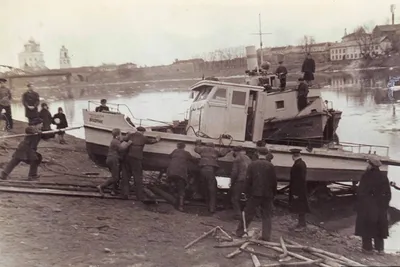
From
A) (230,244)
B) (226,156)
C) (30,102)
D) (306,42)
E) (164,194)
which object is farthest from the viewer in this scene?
(306,42)

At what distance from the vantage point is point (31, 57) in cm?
689

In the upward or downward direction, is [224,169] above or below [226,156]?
below

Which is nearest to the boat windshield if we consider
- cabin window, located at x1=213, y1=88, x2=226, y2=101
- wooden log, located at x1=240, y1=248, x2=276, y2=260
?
cabin window, located at x1=213, y1=88, x2=226, y2=101

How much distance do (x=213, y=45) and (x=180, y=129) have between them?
7.24 ft

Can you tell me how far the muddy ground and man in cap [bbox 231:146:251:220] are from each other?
225mm

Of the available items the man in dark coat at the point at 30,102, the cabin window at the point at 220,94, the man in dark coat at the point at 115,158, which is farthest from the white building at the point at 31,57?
the cabin window at the point at 220,94

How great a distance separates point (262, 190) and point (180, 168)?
5.51 ft

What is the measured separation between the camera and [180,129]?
8977 millimetres

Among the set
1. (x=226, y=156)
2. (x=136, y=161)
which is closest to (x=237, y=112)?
(x=226, y=156)

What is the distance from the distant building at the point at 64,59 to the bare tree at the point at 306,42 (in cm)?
394

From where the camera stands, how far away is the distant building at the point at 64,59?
7031 millimetres

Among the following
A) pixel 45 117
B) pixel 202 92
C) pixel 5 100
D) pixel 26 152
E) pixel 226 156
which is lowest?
pixel 226 156

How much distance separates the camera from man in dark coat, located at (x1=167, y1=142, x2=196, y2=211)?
6828mm

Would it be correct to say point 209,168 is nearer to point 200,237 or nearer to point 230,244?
point 200,237
